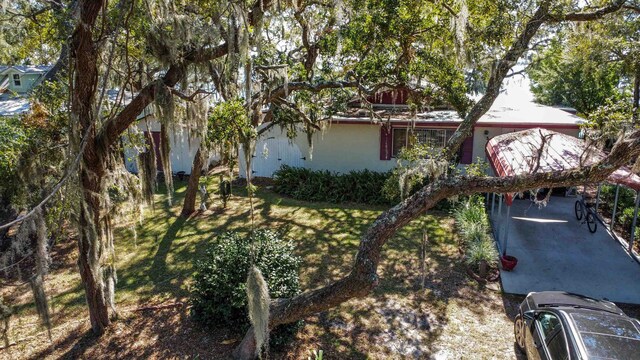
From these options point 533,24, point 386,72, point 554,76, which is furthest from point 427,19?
point 554,76

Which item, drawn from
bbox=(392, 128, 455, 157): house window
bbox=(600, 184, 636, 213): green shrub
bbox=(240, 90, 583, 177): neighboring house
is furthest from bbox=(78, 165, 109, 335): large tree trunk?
bbox=(600, 184, 636, 213): green shrub

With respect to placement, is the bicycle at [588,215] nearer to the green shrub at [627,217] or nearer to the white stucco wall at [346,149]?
the green shrub at [627,217]

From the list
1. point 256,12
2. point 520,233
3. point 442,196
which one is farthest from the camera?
point 520,233

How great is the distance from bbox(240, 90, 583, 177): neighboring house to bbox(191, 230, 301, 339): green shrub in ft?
21.9

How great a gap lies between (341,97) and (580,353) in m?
8.29

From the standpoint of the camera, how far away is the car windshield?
433cm

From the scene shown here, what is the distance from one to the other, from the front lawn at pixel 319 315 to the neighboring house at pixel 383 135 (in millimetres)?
4088

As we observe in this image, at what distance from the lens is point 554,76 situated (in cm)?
2438

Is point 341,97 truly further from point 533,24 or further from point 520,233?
point 520,233

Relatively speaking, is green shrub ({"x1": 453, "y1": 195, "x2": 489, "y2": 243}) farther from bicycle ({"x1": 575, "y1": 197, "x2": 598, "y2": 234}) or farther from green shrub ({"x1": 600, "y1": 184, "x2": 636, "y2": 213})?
green shrub ({"x1": 600, "y1": 184, "x2": 636, "y2": 213})

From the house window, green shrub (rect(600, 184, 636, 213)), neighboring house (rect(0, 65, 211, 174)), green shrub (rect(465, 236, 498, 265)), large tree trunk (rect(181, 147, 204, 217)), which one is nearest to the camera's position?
green shrub (rect(465, 236, 498, 265))

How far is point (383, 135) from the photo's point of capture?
47.0 ft

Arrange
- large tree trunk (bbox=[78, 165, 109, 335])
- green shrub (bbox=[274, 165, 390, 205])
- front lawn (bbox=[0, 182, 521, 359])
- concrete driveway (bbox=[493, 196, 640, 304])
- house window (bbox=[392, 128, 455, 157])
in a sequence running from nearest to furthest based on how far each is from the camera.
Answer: large tree trunk (bbox=[78, 165, 109, 335])
front lawn (bbox=[0, 182, 521, 359])
concrete driveway (bbox=[493, 196, 640, 304])
green shrub (bbox=[274, 165, 390, 205])
house window (bbox=[392, 128, 455, 157])

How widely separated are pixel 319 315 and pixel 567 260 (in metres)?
5.76
